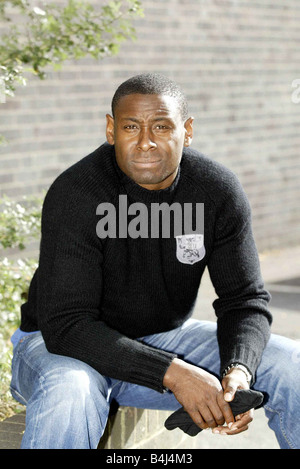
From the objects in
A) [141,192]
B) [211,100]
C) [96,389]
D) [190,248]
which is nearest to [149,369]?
[96,389]

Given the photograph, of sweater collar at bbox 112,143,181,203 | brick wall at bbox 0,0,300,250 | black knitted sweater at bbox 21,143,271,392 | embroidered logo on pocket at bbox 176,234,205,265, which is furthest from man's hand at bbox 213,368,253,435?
brick wall at bbox 0,0,300,250

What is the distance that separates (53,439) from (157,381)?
44 centimetres

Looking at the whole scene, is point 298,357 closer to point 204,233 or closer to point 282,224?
point 204,233

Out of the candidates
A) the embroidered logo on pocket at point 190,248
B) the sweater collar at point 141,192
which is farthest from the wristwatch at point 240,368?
the sweater collar at point 141,192

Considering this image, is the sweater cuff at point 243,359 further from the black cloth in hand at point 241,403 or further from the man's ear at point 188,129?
the man's ear at point 188,129

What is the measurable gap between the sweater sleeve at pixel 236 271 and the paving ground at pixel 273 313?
3.15 feet

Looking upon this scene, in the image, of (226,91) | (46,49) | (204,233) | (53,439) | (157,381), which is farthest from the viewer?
(226,91)

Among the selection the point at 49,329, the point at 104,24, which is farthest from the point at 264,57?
the point at 49,329

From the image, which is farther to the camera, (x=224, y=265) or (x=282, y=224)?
(x=282, y=224)

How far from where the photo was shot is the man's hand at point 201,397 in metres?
2.44

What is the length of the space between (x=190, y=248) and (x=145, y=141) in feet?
1.62

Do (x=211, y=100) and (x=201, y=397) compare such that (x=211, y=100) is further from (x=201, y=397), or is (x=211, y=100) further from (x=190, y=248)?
(x=201, y=397)

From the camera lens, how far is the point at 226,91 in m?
7.62

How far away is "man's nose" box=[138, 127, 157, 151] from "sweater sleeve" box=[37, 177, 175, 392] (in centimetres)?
30
